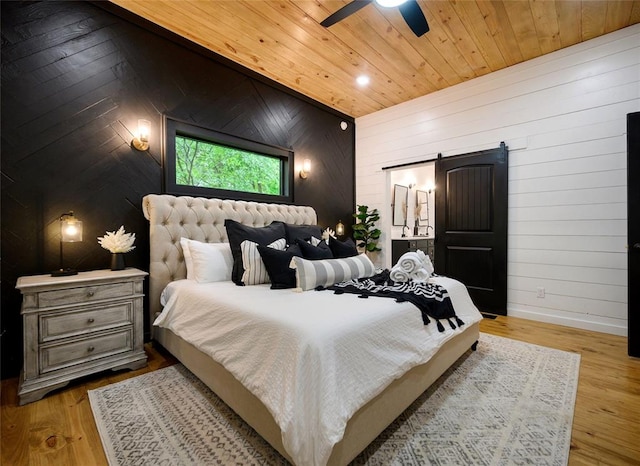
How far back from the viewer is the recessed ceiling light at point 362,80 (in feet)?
12.0

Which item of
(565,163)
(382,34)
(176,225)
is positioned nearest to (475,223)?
(565,163)

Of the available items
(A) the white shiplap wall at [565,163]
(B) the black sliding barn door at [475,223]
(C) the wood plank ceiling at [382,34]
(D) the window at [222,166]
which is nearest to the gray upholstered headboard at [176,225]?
(D) the window at [222,166]

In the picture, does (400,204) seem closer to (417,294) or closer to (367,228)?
(367,228)

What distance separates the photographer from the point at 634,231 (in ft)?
7.80

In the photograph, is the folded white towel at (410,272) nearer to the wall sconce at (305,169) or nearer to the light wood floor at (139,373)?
the light wood floor at (139,373)

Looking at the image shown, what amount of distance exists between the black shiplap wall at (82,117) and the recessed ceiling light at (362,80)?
65.4 inches

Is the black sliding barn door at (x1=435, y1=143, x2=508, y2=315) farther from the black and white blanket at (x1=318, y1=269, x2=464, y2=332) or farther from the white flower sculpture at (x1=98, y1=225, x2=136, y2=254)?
the white flower sculpture at (x1=98, y1=225, x2=136, y2=254)

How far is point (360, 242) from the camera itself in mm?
5023

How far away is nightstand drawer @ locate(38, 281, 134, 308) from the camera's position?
5.95 ft

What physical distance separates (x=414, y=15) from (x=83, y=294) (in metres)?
3.03

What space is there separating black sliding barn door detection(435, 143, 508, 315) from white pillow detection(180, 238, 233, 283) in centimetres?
299

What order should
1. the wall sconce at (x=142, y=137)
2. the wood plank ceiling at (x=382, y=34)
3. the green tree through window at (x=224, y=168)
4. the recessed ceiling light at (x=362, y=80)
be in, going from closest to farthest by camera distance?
the wood plank ceiling at (x=382, y=34) → the wall sconce at (x=142, y=137) → the green tree through window at (x=224, y=168) → the recessed ceiling light at (x=362, y=80)

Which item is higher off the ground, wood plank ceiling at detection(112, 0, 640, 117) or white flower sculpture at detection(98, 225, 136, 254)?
wood plank ceiling at detection(112, 0, 640, 117)

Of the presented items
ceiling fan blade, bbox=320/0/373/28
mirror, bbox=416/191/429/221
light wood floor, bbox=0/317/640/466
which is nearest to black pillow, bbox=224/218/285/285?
light wood floor, bbox=0/317/640/466
